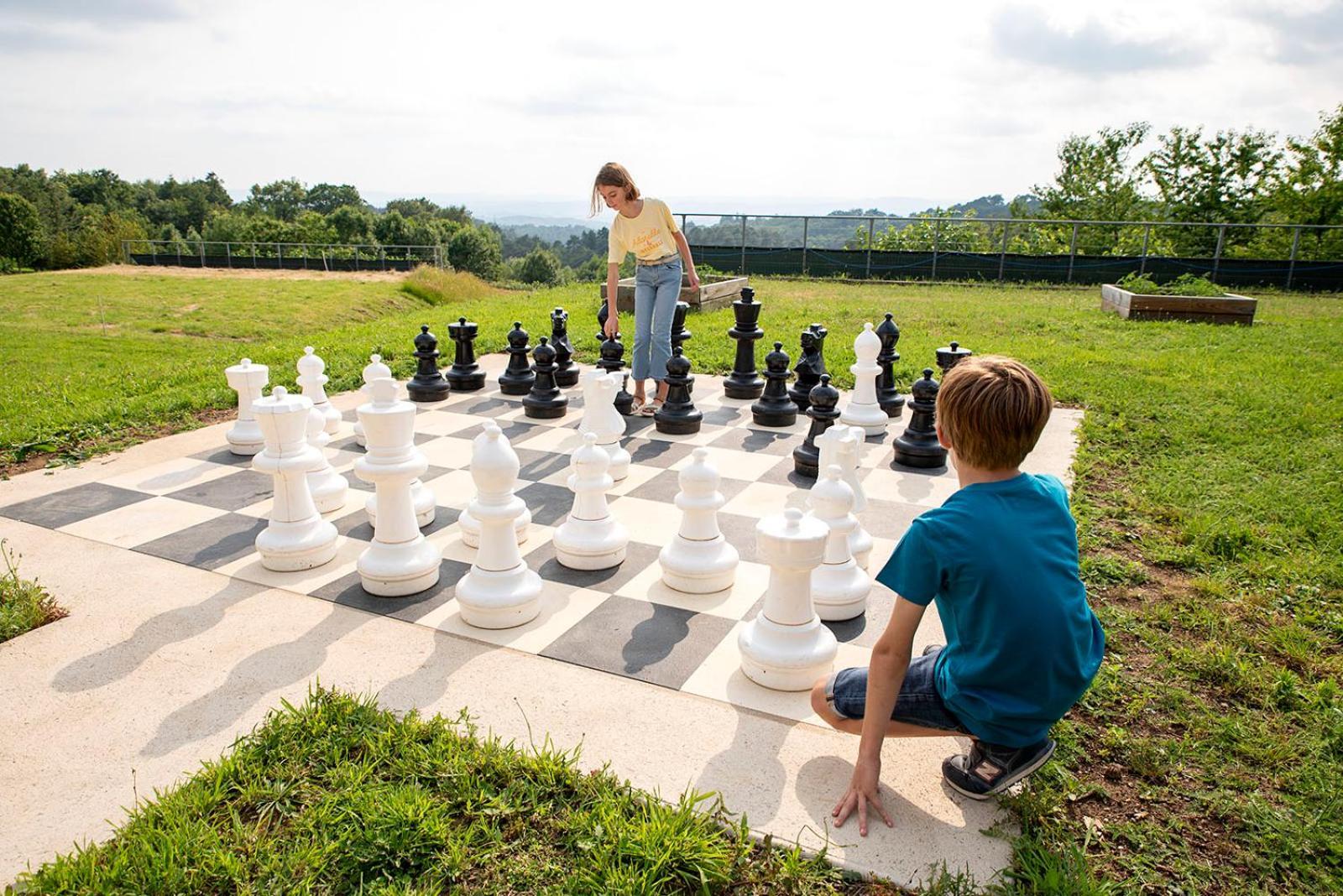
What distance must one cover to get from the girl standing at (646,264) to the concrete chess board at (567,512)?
0.36 meters

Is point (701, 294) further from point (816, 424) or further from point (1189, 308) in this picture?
point (816, 424)

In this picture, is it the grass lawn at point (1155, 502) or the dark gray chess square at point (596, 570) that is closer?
the grass lawn at point (1155, 502)

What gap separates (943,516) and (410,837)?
4.21 ft

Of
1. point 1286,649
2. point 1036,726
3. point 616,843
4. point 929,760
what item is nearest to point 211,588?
point 616,843

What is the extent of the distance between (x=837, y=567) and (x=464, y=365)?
3733mm

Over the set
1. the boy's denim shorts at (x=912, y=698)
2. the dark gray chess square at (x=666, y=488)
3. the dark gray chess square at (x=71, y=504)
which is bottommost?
the dark gray chess square at (x=71, y=504)

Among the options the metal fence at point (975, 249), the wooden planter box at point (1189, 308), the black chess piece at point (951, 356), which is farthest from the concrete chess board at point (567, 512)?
the metal fence at point (975, 249)

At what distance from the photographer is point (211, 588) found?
2.88 meters

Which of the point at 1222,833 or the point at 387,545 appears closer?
the point at 1222,833

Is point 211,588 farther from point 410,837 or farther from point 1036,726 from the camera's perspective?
point 1036,726

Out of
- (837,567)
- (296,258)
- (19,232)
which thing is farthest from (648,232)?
(19,232)

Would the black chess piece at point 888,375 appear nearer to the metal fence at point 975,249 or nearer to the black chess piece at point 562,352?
the black chess piece at point 562,352

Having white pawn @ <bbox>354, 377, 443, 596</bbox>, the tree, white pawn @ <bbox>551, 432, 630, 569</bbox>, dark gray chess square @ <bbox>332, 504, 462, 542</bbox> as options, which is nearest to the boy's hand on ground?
white pawn @ <bbox>551, 432, 630, 569</bbox>

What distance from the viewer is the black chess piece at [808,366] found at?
4.97 metres
